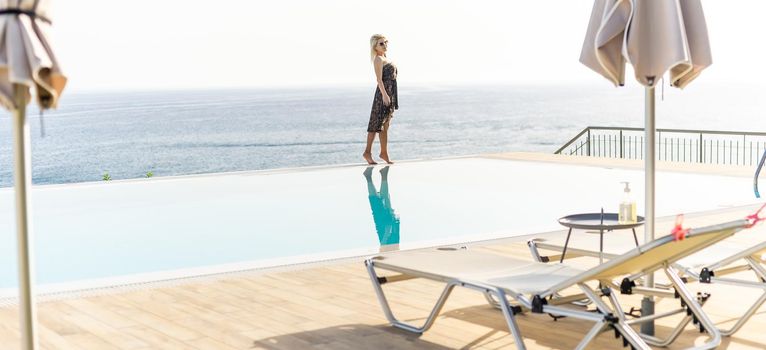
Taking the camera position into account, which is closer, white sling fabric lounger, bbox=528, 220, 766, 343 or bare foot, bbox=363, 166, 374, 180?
white sling fabric lounger, bbox=528, 220, 766, 343

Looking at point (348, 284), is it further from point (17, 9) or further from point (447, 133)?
point (447, 133)

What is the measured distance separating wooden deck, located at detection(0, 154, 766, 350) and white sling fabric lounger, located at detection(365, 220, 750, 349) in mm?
195

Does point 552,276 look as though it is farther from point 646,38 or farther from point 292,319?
point 292,319

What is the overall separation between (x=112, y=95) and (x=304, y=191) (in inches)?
1624

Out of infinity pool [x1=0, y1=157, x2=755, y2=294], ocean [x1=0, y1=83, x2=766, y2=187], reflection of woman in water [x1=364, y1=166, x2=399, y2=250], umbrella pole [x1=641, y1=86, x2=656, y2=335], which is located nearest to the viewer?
umbrella pole [x1=641, y1=86, x2=656, y2=335]

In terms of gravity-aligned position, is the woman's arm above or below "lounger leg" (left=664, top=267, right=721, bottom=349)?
above

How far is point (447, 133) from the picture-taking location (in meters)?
51.7

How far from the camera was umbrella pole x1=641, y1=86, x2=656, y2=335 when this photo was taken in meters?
4.11

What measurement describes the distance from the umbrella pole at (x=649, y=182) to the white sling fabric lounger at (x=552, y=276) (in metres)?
0.27

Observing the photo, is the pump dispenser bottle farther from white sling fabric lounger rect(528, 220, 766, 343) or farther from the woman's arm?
the woman's arm

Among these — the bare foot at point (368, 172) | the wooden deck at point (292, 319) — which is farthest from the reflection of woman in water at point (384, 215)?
the wooden deck at point (292, 319)

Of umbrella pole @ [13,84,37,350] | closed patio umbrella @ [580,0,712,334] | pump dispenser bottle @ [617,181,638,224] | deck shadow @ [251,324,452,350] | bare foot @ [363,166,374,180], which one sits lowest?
deck shadow @ [251,324,452,350]

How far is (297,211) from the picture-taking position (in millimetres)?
8781

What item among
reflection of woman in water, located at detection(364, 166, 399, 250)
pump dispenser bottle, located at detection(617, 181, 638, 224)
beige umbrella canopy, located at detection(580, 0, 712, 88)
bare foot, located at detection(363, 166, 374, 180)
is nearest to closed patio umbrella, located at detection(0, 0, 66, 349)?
beige umbrella canopy, located at detection(580, 0, 712, 88)
